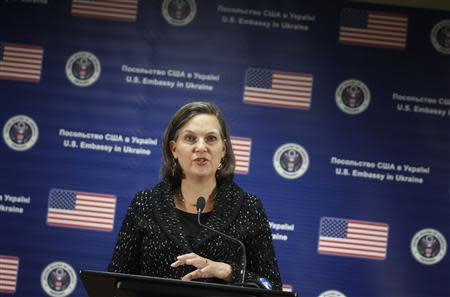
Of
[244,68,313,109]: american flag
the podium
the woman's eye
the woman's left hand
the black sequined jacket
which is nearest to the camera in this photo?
the podium

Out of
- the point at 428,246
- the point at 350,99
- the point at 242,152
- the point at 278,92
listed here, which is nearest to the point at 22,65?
the point at 242,152

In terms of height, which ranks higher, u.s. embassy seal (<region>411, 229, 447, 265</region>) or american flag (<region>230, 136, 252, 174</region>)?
american flag (<region>230, 136, 252, 174</region>)

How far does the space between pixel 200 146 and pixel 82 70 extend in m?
2.65

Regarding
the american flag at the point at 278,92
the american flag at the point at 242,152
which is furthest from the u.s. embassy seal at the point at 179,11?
the american flag at the point at 242,152

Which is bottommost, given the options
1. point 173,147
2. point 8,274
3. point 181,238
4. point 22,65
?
point 8,274

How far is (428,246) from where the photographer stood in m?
4.69

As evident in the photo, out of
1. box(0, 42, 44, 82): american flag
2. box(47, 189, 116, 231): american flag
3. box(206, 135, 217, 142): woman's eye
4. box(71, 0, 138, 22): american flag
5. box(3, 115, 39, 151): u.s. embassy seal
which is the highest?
box(71, 0, 138, 22): american flag

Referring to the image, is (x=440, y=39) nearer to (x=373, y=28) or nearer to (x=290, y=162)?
(x=373, y=28)

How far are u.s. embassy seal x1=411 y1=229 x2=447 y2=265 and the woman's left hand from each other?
9.38 feet

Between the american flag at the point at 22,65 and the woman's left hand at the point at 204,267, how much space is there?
9.90 feet

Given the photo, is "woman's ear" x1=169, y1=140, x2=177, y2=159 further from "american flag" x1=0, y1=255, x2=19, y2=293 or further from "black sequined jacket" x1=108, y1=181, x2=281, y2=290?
"american flag" x1=0, y1=255, x2=19, y2=293

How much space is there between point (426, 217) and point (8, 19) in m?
3.53

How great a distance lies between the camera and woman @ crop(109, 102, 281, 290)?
234cm

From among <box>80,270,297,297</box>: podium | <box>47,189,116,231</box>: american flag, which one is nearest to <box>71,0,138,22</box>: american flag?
<box>47,189,116,231</box>: american flag
